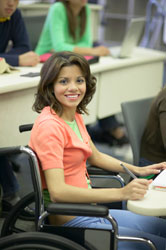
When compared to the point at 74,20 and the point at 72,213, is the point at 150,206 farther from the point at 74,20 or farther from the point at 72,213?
the point at 74,20

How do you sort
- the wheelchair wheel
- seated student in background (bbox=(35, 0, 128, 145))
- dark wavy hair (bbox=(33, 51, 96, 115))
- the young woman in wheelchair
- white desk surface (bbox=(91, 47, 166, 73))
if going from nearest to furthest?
the young woman in wheelchair, dark wavy hair (bbox=(33, 51, 96, 115)), the wheelchair wheel, white desk surface (bbox=(91, 47, 166, 73)), seated student in background (bbox=(35, 0, 128, 145))

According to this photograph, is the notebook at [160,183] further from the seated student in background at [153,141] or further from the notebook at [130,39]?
the notebook at [130,39]

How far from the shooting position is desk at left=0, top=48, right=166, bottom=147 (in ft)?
7.27

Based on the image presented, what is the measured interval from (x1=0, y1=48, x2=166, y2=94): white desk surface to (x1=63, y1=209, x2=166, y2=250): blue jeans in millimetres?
857

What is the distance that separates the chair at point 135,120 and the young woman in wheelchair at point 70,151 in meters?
0.49

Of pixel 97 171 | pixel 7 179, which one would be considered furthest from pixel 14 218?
pixel 7 179

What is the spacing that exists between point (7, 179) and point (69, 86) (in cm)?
124

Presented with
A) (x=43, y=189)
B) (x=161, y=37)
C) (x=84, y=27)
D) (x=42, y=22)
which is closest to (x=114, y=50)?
(x=84, y=27)

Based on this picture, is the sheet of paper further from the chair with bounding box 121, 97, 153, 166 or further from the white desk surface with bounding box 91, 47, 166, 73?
the white desk surface with bounding box 91, 47, 166, 73

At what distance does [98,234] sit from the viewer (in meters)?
1.39

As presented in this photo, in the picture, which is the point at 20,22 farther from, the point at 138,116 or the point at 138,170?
the point at 138,170

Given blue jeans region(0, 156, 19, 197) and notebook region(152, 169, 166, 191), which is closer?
notebook region(152, 169, 166, 191)

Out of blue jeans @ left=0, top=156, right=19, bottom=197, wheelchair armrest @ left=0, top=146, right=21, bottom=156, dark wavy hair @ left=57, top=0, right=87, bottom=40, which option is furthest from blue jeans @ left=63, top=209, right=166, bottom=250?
dark wavy hair @ left=57, top=0, right=87, bottom=40

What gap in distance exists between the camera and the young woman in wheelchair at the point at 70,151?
1401mm
